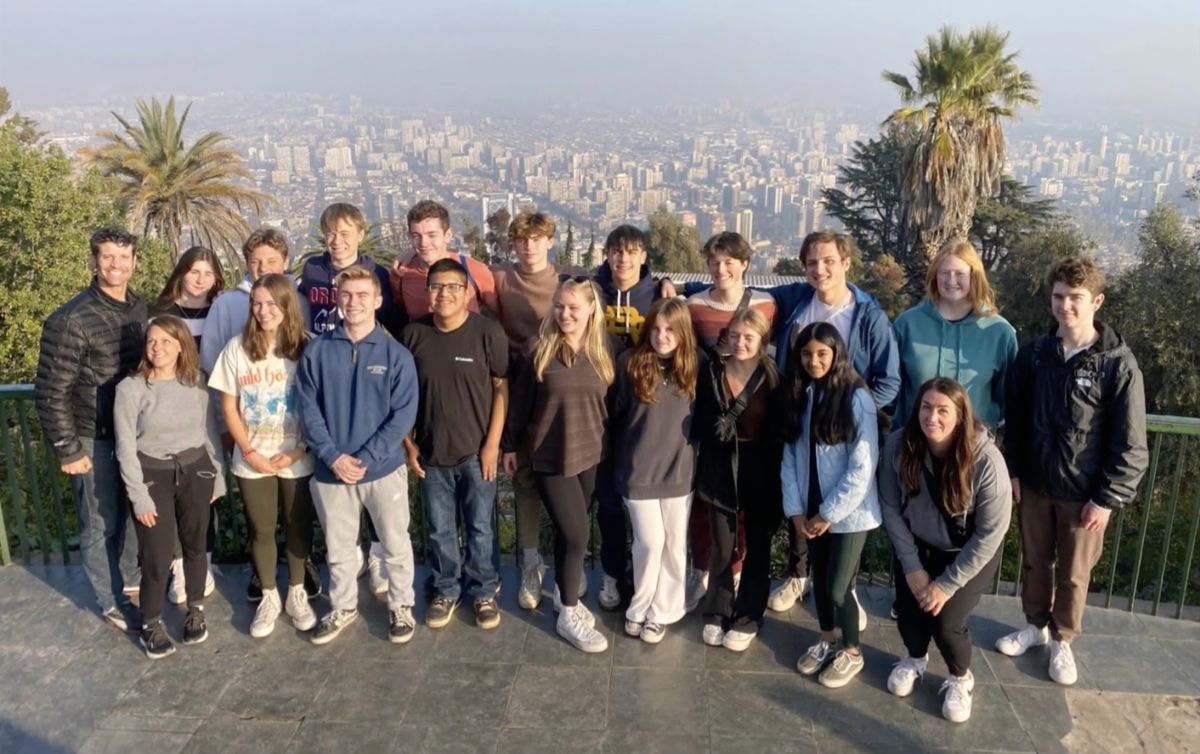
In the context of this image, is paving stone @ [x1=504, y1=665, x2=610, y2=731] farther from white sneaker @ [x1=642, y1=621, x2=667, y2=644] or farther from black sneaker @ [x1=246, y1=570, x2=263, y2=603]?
black sneaker @ [x1=246, y1=570, x2=263, y2=603]

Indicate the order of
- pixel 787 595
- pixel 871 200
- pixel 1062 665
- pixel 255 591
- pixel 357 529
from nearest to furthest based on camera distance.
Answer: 1. pixel 1062 665
2. pixel 357 529
3. pixel 787 595
4. pixel 255 591
5. pixel 871 200

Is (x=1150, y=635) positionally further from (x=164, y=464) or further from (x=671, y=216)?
(x=671, y=216)

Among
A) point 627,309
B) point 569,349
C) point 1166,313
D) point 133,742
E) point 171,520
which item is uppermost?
point 627,309

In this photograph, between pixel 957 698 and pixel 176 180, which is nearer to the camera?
pixel 957 698

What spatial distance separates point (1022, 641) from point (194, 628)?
4.02m

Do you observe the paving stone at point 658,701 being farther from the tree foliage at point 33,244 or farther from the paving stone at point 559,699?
the tree foliage at point 33,244

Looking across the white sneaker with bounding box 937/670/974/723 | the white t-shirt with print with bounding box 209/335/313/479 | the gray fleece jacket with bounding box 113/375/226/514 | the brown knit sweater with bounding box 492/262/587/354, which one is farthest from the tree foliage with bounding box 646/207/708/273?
the white sneaker with bounding box 937/670/974/723

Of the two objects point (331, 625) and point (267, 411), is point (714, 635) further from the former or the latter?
point (267, 411)

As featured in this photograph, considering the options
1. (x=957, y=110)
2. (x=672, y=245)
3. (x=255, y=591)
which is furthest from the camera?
(x=672, y=245)

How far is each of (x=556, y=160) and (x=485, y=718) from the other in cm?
11698

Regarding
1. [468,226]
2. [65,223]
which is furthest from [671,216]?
[65,223]

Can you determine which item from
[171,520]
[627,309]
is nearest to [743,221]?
[627,309]

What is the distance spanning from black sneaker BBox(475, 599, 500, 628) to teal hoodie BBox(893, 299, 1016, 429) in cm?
A: 233

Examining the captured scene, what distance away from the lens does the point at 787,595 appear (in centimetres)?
422
